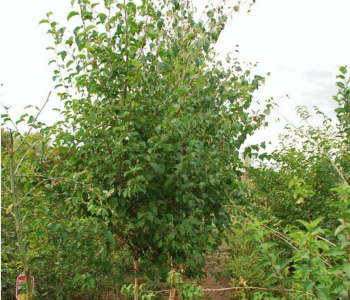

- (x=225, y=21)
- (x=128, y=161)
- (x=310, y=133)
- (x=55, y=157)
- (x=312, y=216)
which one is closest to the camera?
(x=128, y=161)

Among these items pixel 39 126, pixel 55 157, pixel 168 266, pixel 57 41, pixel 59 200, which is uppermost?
pixel 57 41

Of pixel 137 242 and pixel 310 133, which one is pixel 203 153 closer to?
pixel 137 242

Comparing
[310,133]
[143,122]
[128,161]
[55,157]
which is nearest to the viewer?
[128,161]

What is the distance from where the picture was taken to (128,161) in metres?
2.73

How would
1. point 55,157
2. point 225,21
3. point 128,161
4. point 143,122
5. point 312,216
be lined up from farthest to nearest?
point 312,216, point 225,21, point 55,157, point 143,122, point 128,161

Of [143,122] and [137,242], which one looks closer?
[143,122]

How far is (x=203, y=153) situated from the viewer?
9.42 feet

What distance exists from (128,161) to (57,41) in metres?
1.11

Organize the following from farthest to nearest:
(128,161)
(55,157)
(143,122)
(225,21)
A: (225,21), (55,157), (143,122), (128,161)

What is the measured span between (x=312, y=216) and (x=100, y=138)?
264 cm

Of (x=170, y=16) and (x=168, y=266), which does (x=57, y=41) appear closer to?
(x=170, y=16)

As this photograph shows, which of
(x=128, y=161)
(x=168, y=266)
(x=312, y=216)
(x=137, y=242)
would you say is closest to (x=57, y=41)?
(x=128, y=161)

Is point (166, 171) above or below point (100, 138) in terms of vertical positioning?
below

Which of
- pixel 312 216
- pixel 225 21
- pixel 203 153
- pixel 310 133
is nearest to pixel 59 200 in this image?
pixel 203 153
